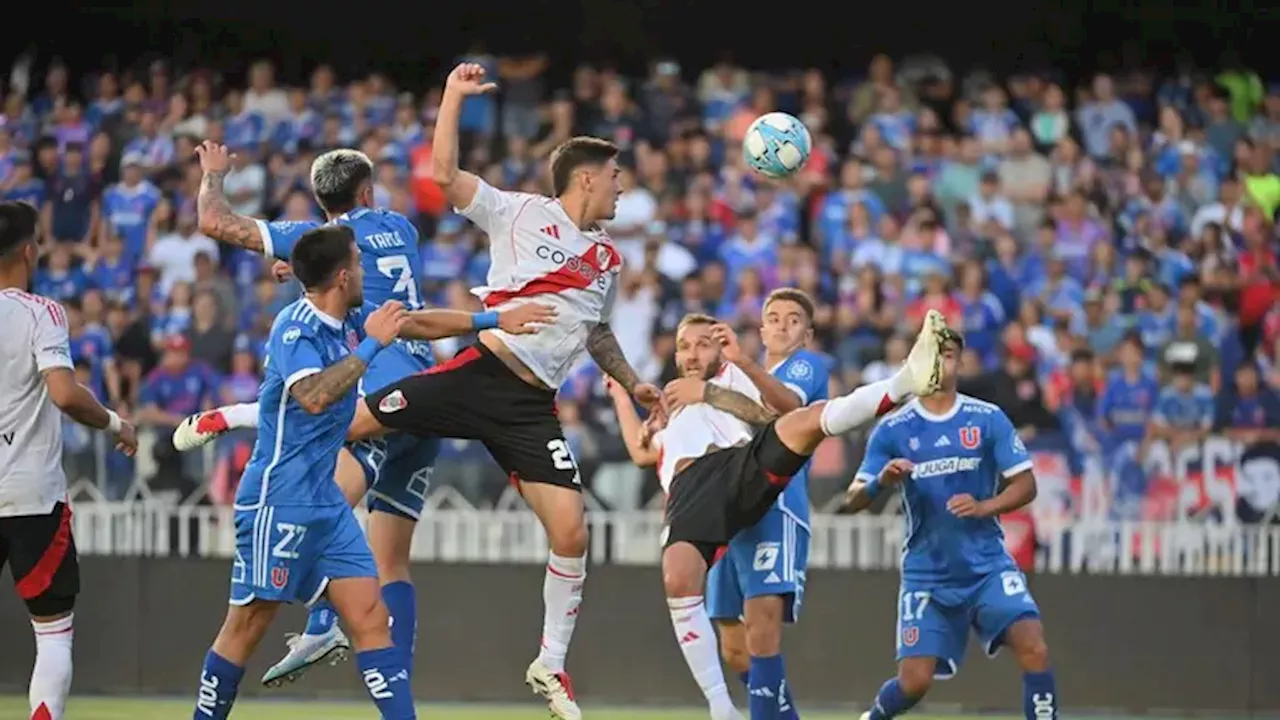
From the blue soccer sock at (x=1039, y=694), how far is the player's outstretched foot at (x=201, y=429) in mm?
3924

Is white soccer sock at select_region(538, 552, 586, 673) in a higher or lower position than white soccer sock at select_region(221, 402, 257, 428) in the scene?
lower

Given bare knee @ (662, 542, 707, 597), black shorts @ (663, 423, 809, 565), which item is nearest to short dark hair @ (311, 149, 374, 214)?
black shorts @ (663, 423, 809, 565)

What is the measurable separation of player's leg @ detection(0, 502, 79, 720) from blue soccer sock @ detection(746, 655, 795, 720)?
312cm

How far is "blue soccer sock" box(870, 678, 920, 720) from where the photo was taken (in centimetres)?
1079

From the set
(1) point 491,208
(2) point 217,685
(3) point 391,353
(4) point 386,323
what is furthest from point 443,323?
(2) point 217,685

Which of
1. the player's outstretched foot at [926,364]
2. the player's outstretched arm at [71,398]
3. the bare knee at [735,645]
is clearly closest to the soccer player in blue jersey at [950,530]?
the bare knee at [735,645]

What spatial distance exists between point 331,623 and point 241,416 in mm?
1040

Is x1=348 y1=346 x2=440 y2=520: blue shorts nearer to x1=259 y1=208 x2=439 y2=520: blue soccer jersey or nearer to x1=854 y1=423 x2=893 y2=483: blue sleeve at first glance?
x1=259 y1=208 x2=439 y2=520: blue soccer jersey

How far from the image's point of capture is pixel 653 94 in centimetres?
2039

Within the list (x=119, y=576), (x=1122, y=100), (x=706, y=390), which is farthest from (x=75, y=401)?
(x=1122, y=100)

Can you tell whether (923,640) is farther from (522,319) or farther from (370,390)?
(370,390)

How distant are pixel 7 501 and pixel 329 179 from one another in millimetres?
2072

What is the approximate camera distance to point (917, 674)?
10664 millimetres

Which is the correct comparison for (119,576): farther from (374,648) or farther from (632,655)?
(374,648)
